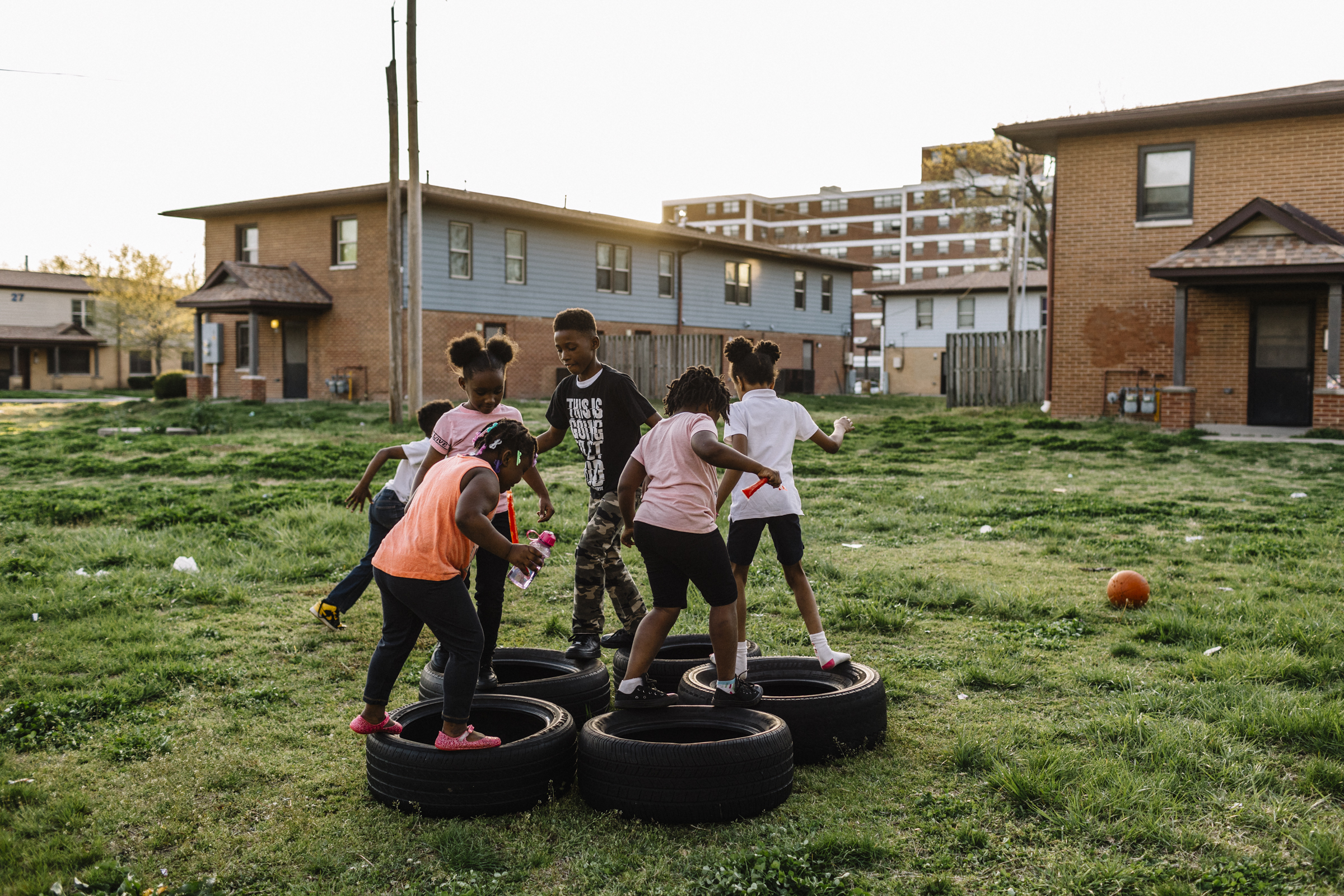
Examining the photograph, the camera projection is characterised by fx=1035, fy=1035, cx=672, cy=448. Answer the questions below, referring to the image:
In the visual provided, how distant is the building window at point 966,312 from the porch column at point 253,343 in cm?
3395

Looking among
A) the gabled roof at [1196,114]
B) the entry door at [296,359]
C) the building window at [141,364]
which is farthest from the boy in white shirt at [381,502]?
the building window at [141,364]

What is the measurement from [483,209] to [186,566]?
77.6 feet

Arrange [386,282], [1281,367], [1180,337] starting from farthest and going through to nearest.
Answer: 1. [386,282]
2. [1281,367]
3. [1180,337]

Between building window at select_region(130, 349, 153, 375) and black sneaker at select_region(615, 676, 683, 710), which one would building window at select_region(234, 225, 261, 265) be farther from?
black sneaker at select_region(615, 676, 683, 710)

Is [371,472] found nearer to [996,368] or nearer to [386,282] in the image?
[996,368]

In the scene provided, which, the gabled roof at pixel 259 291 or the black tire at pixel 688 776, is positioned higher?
the gabled roof at pixel 259 291

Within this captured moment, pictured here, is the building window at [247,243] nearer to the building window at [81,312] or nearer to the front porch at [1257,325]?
the front porch at [1257,325]

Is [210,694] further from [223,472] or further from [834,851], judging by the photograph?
[223,472]

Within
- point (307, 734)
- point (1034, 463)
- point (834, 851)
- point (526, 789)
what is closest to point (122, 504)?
point (307, 734)

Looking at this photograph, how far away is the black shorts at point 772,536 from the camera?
4.90 metres

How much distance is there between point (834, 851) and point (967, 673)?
208 centimetres

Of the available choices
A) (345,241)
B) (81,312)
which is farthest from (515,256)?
(81,312)

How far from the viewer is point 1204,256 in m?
19.7

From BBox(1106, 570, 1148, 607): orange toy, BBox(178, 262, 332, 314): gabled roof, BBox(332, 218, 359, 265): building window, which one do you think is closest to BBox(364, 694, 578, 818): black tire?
BBox(1106, 570, 1148, 607): orange toy
